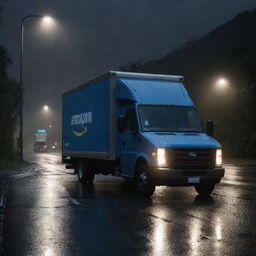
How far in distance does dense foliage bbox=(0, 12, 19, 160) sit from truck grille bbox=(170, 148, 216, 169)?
2311 centimetres

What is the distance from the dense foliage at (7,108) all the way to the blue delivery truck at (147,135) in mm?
18520

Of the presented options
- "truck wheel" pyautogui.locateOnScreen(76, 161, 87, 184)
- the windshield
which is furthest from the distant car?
the windshield

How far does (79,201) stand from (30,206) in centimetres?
136

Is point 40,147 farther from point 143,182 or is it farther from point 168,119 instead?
point 143,182

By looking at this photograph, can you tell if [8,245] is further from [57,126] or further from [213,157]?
[57,126]

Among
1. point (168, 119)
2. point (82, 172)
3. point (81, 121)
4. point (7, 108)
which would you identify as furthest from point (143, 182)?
point (7, 108)

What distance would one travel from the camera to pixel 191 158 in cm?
1245

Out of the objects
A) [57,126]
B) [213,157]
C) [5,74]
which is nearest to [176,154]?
[213,157]

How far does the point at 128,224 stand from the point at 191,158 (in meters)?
4.21

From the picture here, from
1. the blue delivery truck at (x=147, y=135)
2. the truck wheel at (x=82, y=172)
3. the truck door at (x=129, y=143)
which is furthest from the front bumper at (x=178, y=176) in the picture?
the truck wheel at (x=82, y=172)

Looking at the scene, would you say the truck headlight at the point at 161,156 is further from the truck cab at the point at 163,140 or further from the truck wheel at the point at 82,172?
the truck wheel at the point at 82,172

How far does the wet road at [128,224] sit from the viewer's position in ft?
22.2

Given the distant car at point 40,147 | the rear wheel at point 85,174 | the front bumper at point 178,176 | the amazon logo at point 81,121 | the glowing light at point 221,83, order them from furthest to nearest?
the distant car at point 40,147 → the glowing light at point 221,83 → the rear wheel at point 85,174 → the amazon logo at point 81,121 → the front bumper at point 178,176

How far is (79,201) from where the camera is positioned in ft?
39.3
